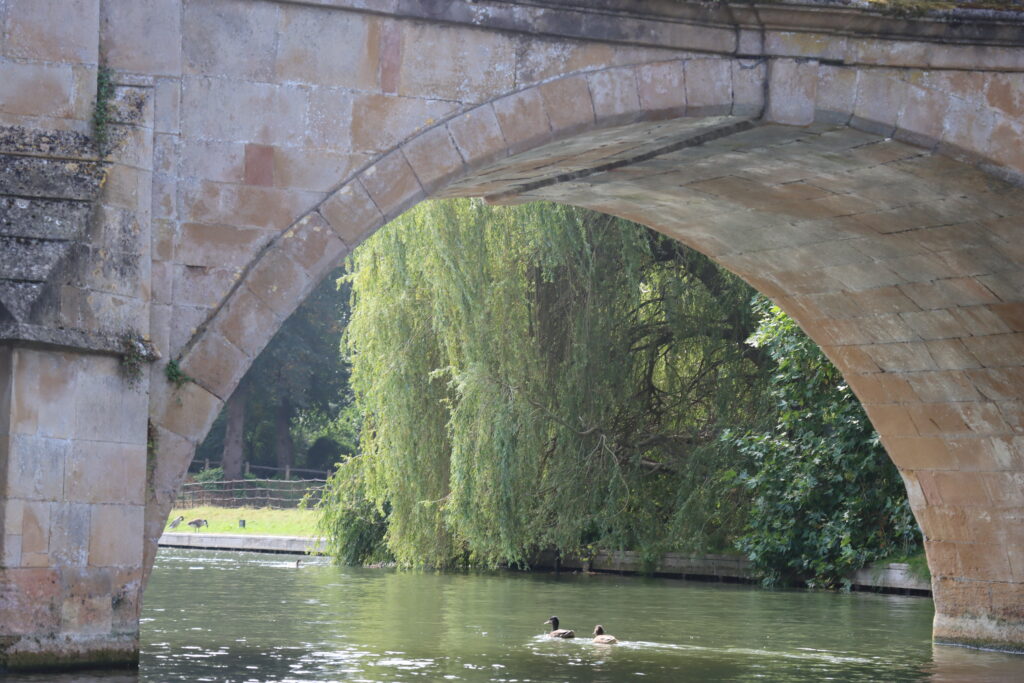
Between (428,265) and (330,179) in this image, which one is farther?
(428,265)

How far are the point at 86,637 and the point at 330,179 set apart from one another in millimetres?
2104

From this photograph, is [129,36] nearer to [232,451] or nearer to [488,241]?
[488,241]

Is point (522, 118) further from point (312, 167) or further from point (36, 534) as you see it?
point (36, 534)

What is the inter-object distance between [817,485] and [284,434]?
2308 cm

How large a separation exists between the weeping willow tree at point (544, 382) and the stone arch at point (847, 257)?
5480 mm

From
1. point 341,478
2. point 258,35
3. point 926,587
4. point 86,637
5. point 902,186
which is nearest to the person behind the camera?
point 86,637

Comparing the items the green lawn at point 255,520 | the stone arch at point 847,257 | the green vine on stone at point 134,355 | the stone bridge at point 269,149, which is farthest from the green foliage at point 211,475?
the green vine on stone at point 134,355

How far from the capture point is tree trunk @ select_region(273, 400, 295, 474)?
118 ft

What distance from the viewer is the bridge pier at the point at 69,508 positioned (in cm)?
594

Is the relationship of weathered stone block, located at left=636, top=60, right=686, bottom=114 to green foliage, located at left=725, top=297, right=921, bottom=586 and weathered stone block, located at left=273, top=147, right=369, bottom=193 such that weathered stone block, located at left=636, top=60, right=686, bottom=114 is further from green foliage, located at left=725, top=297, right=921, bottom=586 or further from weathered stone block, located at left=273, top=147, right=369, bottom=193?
green foliage, located at left=725, top=297, right=921, bottom=586

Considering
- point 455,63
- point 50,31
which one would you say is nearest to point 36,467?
point 50,31

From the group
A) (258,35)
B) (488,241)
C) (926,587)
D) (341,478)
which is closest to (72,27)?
(258,35)

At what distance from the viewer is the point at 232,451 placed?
34562mm

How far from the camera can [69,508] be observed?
20.0 feet
